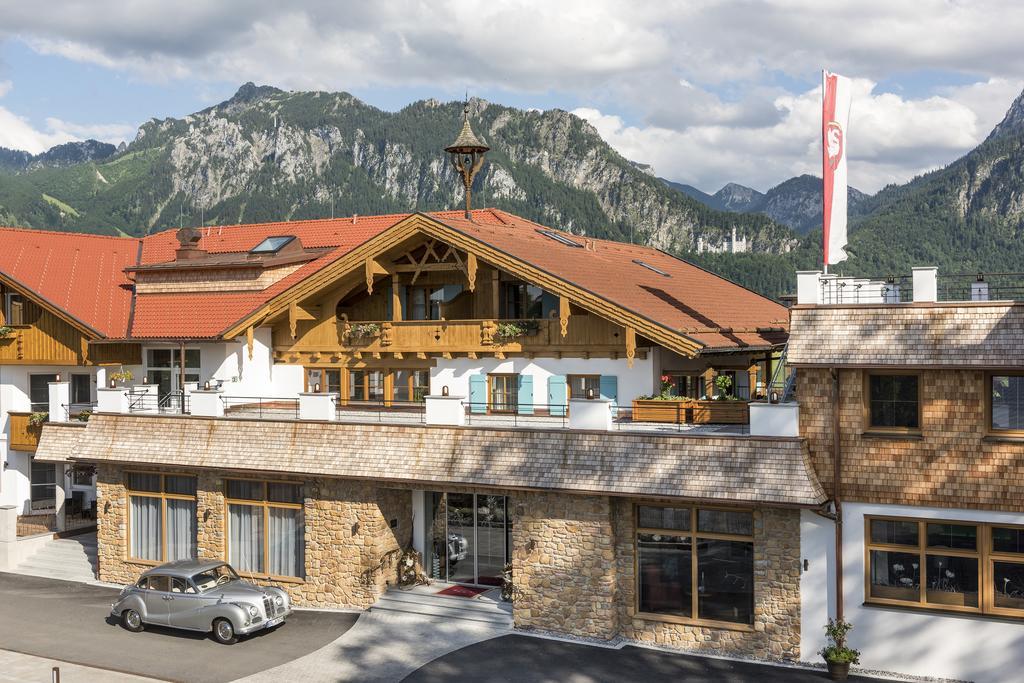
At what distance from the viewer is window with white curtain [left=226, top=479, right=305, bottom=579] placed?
23812 mm

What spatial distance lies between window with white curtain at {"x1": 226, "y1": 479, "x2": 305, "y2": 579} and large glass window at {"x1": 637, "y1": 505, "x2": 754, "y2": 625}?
8546 mm

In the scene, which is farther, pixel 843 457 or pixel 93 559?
pixel 93 559

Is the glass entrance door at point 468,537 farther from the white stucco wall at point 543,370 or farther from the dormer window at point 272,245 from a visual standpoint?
the dormer window at point 272,245

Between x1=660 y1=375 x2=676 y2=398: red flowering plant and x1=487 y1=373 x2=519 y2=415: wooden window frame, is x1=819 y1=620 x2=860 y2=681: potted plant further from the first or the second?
x1=487 y1=373 x2=519 y2=415: wooden window frame

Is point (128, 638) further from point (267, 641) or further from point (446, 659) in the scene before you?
point (446, 659)

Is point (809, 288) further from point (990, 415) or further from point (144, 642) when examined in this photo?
point (144, 642)

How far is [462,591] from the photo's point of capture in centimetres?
2292

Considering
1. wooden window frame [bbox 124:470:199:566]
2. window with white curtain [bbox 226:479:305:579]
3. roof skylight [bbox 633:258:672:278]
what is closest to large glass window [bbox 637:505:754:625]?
window with white curtain [bbox 226:479:305:579]

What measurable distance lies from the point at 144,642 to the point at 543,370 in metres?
11.1

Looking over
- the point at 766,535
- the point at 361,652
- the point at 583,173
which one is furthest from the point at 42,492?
the point at 583,173

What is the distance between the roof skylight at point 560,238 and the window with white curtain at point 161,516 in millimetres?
13302

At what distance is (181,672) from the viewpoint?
19.4 m

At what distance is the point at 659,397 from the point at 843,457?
209 inches

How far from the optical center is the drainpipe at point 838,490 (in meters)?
18.2
